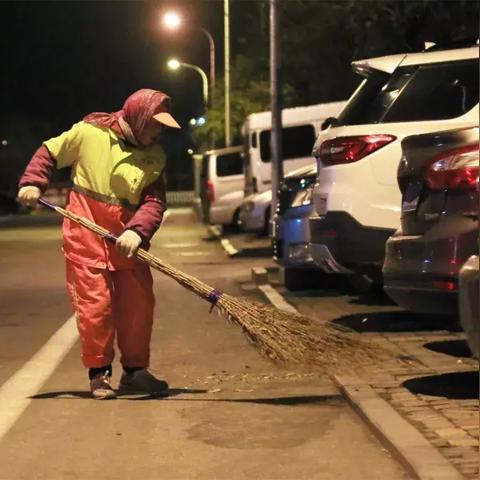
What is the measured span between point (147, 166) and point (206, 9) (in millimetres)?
33055

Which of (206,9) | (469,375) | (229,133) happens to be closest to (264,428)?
(469,375)

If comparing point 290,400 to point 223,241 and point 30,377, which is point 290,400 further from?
point 223,241

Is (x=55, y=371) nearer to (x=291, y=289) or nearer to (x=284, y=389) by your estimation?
(x=284, y=389)

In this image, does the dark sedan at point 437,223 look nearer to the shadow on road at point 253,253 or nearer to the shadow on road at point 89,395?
the shadow on road at point 89,395

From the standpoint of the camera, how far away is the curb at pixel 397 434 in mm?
4676

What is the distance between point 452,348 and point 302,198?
4012 millimetres

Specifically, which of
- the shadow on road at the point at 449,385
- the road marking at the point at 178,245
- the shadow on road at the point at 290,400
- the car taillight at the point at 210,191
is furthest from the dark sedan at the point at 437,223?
the car taillight at the point at 210,191

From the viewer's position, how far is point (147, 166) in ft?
21.3

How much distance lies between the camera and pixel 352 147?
8227mm

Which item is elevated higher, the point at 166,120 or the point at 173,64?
the point at 173,64

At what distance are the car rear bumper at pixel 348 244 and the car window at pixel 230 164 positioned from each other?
18478 mm

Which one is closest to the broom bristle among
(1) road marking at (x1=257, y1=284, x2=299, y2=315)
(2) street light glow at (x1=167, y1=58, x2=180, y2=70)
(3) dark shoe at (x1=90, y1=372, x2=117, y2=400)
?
(3) dark shoe at (x1=90, y1=372, x2=117, y2=400)

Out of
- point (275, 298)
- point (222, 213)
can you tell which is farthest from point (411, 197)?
point (222, 213)

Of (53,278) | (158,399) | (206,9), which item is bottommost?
(53,278)
